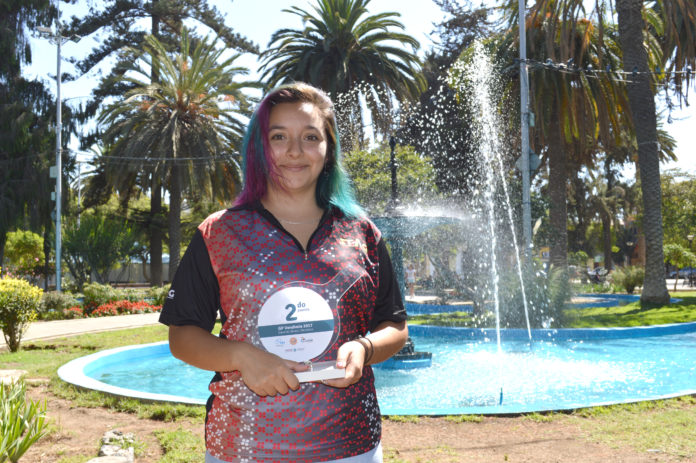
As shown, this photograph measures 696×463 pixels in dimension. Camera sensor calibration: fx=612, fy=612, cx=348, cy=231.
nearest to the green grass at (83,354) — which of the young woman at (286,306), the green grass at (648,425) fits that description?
the green grass at (648,425)

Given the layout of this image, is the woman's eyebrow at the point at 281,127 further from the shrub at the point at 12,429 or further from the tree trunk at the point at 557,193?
the tree trunk at the point at 557,193

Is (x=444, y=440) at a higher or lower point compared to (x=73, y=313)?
lower

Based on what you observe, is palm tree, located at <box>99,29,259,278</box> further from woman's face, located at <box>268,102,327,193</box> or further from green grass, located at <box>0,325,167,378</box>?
woman's face, located at <box>268,102,327,193</box>

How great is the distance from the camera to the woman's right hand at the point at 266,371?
1.49m

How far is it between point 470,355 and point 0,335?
9.81m

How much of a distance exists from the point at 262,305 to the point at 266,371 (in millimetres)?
201

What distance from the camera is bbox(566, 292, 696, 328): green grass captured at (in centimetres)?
1351

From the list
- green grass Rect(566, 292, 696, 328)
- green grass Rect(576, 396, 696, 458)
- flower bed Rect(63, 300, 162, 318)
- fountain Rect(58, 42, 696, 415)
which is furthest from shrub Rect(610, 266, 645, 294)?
green grass Rect(576, 396, 696, 458)

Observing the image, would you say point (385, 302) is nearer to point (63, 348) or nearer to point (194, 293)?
point (194, 293)

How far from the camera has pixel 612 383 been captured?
7730mm

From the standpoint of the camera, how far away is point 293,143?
6.04ft

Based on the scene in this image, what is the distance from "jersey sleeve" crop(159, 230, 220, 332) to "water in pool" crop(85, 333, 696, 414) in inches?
172

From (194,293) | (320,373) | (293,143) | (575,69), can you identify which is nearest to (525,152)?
(575,69)

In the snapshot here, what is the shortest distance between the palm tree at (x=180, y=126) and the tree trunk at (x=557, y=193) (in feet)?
38.1
